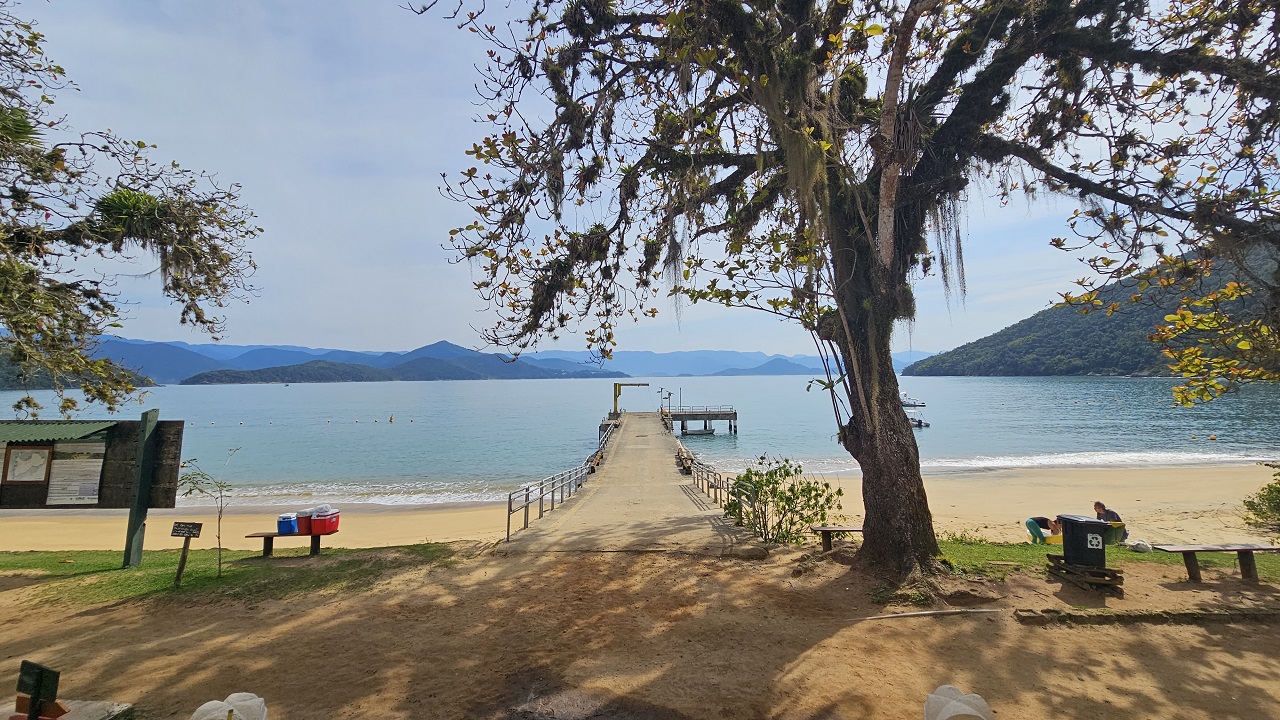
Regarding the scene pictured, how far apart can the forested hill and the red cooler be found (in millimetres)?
75127

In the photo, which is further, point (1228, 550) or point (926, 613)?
point (1228, 550)

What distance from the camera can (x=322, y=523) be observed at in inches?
303

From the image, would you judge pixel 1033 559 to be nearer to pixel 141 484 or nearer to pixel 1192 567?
pixel 1192 567

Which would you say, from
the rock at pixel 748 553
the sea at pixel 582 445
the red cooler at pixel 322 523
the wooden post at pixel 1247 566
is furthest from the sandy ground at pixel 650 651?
the sea at pixel 582 445

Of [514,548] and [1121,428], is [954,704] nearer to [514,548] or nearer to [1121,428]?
[514,548]

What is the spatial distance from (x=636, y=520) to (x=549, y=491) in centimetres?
254

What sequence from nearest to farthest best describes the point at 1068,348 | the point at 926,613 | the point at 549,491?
the point at 926,613, the point at 549,491, the point at 1068,348

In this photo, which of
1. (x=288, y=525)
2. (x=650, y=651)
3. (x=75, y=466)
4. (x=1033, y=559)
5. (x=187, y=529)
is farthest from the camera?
(x=288, y=525)

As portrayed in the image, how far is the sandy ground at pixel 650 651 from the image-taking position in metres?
3.56

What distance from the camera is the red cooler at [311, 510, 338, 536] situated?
7613 mm

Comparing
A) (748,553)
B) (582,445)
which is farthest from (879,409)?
(582,445)

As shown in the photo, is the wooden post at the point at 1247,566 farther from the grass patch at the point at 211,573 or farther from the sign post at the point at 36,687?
the sign post at the point at 36,687

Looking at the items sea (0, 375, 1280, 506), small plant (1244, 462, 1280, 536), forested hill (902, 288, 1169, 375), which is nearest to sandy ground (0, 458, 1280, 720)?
small plant (1244, 462, 1280, 536)

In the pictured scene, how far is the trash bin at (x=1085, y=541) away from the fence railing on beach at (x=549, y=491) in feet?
22.7
